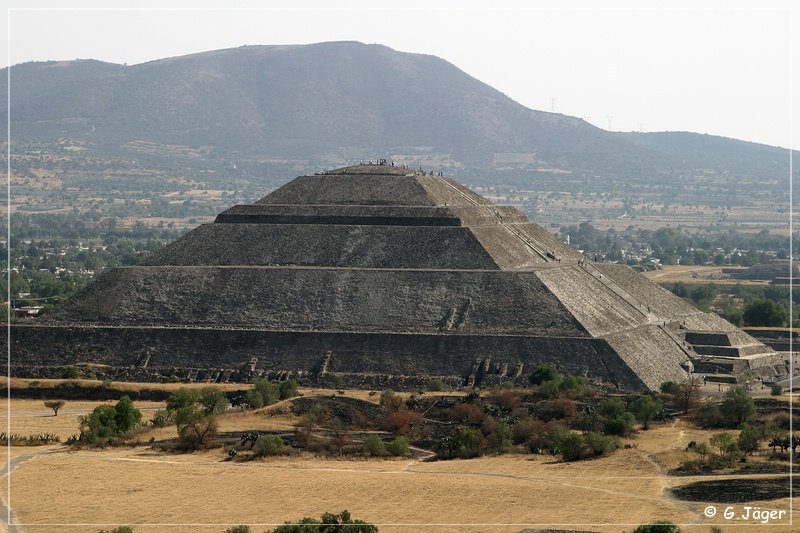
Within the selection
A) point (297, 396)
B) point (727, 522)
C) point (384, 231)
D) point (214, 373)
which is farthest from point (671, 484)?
point (384, 231)

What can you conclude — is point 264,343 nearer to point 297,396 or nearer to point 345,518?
point 297,396

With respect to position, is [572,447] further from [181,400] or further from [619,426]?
[181,400]

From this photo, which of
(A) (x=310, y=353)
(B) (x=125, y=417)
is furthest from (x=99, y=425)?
(A) (x=310, y=353)

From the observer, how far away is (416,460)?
218ft

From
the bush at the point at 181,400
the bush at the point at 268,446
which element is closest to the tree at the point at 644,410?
the bush at the point at 268,446

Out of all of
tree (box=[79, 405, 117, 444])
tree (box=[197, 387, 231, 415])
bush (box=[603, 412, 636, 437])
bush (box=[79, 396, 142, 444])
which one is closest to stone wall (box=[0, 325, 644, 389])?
tree (box=[197, 387, 231, 415])

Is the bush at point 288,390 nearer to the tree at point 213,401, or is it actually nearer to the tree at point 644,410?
the tree at point 213,401

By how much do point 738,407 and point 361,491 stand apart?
1885 centimetres

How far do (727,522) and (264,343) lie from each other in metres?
A: 35.1

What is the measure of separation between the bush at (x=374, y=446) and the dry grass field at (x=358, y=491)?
84 centimetres

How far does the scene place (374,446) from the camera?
219 feet

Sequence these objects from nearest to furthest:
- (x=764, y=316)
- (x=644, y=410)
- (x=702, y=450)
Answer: (x=702, y=450)
(x=644, y=410)
(x=764, y=316)

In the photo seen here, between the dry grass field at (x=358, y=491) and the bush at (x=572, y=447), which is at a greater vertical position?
the bush at (x=572, y=447)

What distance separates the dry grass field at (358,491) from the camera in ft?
177
